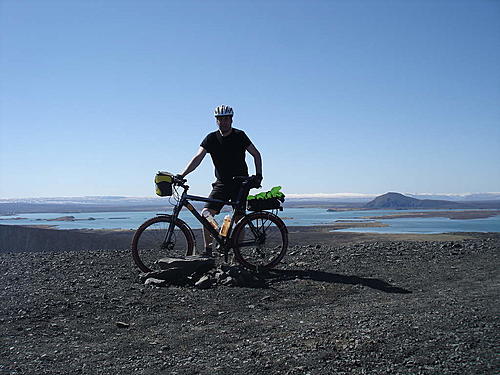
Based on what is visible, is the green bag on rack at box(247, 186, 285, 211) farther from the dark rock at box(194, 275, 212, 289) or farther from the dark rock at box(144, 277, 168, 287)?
the dark rock at box(144, 277, 168, 287)

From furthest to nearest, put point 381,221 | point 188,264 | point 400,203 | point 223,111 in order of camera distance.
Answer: point 400,203
point 381,221
point 223,111
point 188,264

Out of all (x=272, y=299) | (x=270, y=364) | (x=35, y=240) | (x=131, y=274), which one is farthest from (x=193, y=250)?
(x=35, y=240)

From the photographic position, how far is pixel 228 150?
752 cm

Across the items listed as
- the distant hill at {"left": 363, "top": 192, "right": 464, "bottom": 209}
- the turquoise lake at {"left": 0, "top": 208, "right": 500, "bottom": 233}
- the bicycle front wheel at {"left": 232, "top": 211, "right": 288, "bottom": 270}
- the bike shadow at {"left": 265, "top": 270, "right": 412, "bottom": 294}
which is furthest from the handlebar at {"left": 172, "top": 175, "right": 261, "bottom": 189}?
the distant hill at {"left": 363, "top": 192, "right": 464, "bottom": 209}

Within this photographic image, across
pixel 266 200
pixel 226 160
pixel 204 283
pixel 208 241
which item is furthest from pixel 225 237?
pixel 226 160

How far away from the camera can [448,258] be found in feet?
28.7

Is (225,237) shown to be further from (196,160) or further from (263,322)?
(263,322)

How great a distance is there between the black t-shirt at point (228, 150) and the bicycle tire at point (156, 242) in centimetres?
112

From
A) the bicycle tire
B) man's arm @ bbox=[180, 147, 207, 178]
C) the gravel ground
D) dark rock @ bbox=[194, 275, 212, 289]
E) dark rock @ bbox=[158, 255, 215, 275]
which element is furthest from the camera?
man's arm @ bbox=[180, 147, 207, 178]

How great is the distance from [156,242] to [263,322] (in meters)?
3.22

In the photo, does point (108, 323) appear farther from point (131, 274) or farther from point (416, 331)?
point (416, 331)

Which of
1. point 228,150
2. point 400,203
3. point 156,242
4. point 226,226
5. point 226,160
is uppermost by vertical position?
point 400,203

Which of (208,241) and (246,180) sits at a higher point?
(246,180)

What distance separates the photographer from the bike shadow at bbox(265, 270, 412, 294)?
21.3 feet
